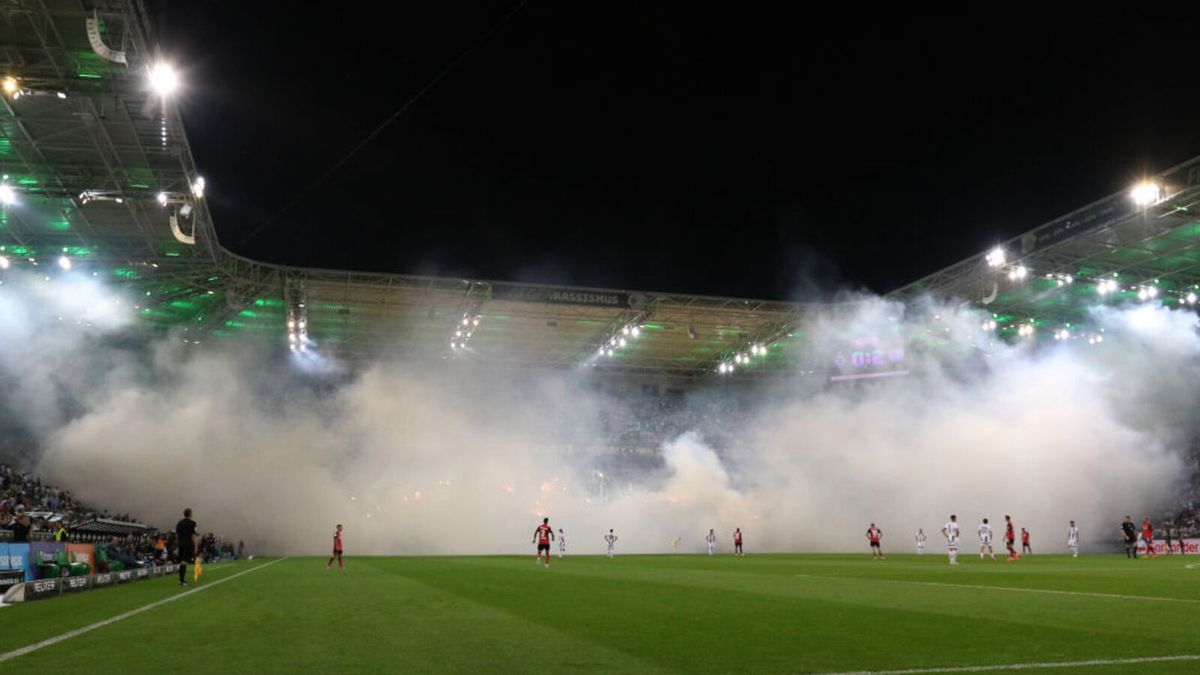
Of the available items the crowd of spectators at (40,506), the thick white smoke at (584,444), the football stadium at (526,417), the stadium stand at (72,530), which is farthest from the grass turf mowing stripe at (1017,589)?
the thick white smoke at (584,444)

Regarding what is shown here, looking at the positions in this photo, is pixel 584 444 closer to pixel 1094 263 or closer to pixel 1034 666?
pixel 1094 263

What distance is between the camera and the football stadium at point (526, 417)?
17.1 m

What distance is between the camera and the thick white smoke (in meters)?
38.5

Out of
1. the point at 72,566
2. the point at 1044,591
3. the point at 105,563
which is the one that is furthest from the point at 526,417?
the point at 1044,591

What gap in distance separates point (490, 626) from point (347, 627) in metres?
1.40

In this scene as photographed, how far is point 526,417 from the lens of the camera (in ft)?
164

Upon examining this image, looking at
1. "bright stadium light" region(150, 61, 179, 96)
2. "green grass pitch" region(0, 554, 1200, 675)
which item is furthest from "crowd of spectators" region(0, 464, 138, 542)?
"green grass pitch" region(0, 554, 1200, 675)

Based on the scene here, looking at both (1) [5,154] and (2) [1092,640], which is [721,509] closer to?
(1) [5,154]

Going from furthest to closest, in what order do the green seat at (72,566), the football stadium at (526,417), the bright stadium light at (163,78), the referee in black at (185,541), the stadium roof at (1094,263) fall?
the stadium roof at (1094,263), the bright stadium light at (163,78), the football stadium at (526,417), the green seat at (72,566), the referee in black at (185,541)

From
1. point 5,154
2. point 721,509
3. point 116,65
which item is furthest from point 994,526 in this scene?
point 5,154

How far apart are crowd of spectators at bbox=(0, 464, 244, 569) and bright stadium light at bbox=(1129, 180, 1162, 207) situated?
30.4m

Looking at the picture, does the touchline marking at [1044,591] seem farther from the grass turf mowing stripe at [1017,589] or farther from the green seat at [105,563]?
the green seat at [105,563]

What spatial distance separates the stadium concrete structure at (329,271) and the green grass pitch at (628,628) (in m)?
13.0

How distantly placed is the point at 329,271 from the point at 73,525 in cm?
1355
